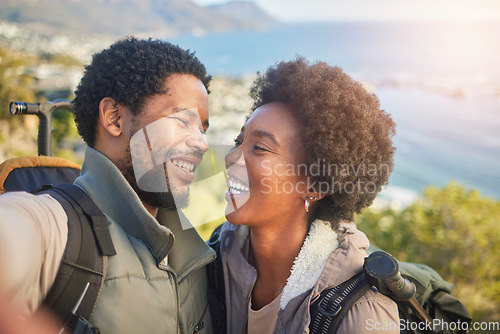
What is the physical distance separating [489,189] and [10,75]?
3188 centimetres

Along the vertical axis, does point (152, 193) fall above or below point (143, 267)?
above

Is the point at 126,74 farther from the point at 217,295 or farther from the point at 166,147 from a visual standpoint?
the point at 217,295

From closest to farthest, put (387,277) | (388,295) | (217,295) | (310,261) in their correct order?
(387,277)
(388,295)
(310,261)
(217,295)

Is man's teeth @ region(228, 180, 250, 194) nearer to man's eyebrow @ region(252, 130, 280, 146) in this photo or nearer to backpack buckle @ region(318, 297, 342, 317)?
man's eyebrow @ region(252, 130, 280, 146)

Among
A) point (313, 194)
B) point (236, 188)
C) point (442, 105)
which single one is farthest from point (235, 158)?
point (442, 105)

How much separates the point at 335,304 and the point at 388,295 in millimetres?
325

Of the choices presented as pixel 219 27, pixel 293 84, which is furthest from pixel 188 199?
pixel 219 27

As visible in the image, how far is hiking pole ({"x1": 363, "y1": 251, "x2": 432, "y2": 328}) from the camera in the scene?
2.05 metres

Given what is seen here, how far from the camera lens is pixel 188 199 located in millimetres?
2691

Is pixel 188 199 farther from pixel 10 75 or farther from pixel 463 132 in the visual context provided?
pixel 463 132

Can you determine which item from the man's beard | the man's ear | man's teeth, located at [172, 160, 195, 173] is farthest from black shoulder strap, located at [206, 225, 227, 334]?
the man's ear

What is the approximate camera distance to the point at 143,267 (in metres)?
2.09

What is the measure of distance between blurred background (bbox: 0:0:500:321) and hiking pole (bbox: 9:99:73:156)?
12.6 inches

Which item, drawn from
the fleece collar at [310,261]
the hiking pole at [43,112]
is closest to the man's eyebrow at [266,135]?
the fleece collar at [310,261]
